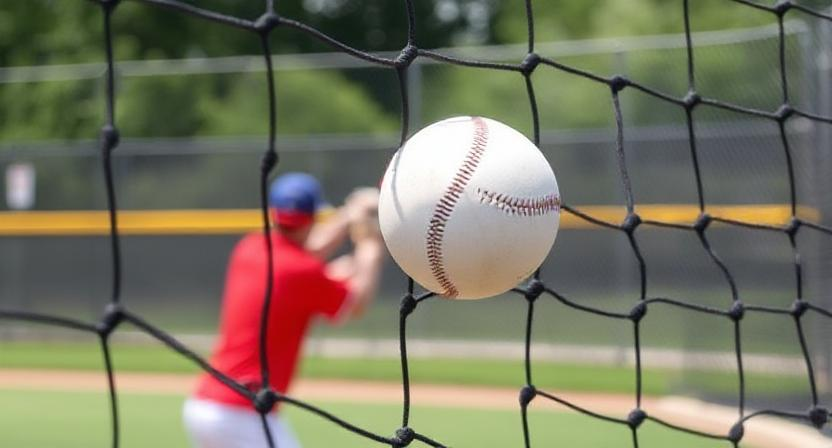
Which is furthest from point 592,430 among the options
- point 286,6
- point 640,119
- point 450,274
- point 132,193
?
point 286,6

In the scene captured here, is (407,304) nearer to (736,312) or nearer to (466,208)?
(466,208)

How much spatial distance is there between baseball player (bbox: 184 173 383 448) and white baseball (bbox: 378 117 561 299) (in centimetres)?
210

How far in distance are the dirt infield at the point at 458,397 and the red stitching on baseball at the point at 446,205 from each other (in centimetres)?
475

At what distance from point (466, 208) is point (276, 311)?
7.92 ft

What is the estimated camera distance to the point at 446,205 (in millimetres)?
2518

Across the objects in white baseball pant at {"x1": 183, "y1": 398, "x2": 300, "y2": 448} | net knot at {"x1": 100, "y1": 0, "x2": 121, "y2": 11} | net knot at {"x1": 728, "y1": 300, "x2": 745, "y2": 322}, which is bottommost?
white baseball pant at {"x1": 183, "y1": 398, "x2": 300, "y2": 448}

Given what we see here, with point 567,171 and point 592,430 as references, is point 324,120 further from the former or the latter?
point 592,430

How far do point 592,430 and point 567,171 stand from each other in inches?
181

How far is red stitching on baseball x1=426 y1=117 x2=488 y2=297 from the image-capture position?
2518 millimetres

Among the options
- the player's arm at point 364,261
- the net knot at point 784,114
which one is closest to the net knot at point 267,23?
the net knot at point 784,114

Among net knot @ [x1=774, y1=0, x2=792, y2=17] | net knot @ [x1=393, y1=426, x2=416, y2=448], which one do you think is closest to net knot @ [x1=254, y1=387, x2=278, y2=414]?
net knot @ [x1=393, y1=426, x2=416, y2=448]

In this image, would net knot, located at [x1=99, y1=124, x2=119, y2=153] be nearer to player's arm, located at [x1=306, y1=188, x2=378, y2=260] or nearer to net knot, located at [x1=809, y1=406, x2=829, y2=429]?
net knot, located at [x1=809, y1=406, x2=829, y2=429]

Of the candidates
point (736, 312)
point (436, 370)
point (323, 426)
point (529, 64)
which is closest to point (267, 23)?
point (529, 64)

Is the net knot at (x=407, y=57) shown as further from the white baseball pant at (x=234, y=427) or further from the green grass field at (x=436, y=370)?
the green grass field at (x=436, y=370)
